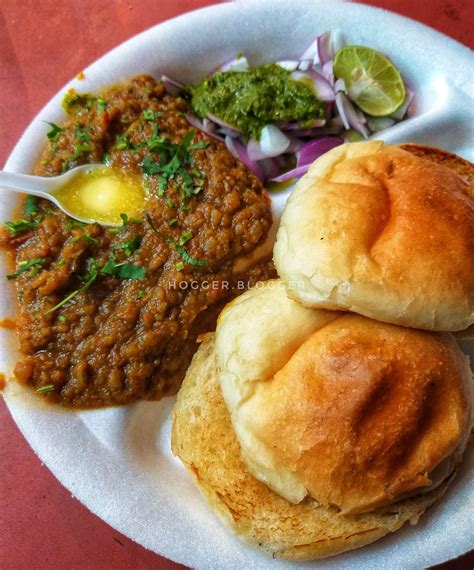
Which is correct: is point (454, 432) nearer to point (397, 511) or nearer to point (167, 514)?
point (397, 511)

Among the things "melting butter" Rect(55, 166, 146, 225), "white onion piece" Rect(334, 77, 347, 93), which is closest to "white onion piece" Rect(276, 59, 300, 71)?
"white onion piece" Rect(334, 77, 347, 93)

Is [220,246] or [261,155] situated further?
[261,155]

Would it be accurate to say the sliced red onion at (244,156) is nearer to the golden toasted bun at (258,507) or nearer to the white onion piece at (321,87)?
the white onion piece at (321,87)

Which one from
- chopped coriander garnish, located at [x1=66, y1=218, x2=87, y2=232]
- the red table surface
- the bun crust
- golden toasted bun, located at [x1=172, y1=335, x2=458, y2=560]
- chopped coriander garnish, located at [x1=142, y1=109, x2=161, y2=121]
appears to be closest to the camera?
the bun crust

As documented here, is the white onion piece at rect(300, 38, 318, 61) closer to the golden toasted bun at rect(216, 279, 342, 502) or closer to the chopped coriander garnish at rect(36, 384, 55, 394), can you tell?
the golden toasted bun at rect(216, 279, 342, 502)

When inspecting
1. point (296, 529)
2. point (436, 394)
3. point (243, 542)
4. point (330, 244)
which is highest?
point (330, 244)

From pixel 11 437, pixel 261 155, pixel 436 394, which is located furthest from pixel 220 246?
pixel 11 437

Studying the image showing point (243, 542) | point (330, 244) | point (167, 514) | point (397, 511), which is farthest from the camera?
point (167, 514)

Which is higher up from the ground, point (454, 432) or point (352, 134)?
point (352, 134)
